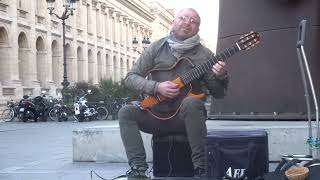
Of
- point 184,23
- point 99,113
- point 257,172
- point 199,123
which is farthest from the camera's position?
point 99,113

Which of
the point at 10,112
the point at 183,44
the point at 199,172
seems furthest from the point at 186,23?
the point at 10,112

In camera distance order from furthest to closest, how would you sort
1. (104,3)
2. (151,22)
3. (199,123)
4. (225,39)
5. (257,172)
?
(151,22) → (104,3) → (225,39) → (199,123) → (257,172)

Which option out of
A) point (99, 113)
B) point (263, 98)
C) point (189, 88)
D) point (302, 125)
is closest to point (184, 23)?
point (189, 88)

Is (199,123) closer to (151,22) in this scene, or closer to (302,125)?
(302,125)

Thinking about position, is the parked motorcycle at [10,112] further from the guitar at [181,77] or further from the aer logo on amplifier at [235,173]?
the aer logo on amplifier at [235,173]

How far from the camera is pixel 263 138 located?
4012 mm

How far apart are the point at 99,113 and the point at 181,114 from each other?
72.7ft

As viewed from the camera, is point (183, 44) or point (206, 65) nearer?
point (206, 65)

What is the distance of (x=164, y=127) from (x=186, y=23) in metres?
0.84

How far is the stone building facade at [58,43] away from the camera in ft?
111

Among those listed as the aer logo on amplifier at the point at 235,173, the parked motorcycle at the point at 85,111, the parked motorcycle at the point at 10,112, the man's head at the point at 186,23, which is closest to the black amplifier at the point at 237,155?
the aer logo on amplifier at the point at 235,173

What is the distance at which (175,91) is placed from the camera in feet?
14.2

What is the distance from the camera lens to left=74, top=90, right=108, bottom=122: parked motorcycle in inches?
968

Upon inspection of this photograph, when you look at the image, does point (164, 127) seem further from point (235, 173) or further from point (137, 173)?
point (235, 173)
